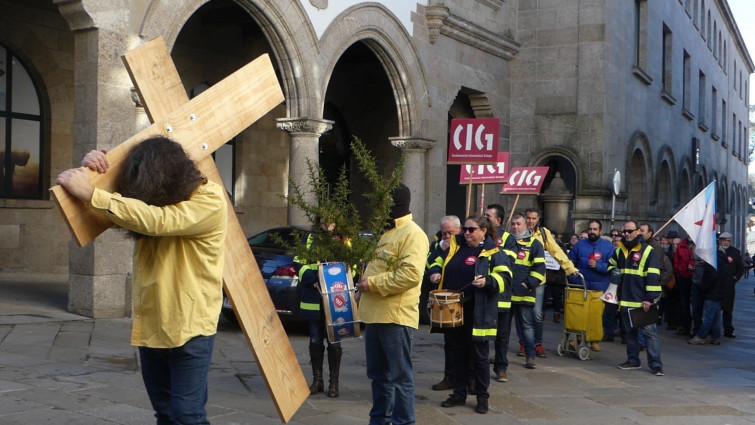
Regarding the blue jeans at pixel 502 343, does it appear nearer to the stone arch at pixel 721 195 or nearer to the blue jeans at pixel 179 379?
the blue jeans at pixel 179 379

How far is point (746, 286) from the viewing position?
32.4m

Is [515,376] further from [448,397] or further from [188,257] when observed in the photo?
[188,257]

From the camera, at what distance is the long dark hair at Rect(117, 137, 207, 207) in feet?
10.2

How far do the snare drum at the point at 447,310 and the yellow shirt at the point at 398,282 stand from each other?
1.38m

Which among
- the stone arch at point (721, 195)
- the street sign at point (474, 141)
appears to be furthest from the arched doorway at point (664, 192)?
the street sign at point (474, 141)

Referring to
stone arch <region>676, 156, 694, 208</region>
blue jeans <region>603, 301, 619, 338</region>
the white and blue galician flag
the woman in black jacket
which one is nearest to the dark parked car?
the woman in black jacket

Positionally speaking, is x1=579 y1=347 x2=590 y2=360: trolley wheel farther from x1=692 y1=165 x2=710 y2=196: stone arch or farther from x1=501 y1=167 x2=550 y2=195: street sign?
x1=692 y1=165 x2=710 y2=196: stone arch

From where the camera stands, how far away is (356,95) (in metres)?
21.3

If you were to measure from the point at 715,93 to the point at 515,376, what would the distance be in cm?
3630

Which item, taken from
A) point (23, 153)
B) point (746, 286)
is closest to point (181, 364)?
point (23, 153)

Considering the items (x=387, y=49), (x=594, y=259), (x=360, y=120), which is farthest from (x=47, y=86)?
(x=594, y=259)

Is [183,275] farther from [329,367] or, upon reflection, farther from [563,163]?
[563,163]

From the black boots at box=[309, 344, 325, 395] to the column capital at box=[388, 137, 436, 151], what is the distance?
9.83 meters

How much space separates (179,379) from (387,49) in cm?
1330
